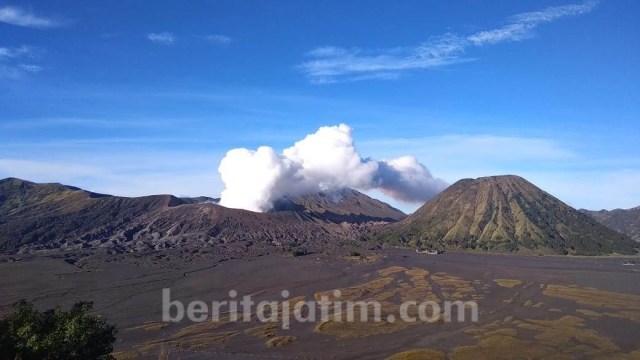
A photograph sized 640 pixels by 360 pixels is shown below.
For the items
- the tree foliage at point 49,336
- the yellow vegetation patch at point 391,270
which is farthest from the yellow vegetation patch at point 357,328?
the yellow vegetation patch at point 391,270

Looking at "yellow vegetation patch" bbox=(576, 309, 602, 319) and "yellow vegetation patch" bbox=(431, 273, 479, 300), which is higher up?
"yellow vegetation patch" bbox=(431, 273, 479, 300)

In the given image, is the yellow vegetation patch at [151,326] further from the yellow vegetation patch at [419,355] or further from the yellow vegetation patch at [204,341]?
the yellow vegetation patch at [419,355]

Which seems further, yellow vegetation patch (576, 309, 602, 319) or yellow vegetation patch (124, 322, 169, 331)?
yellow vegetation patch (576, 309, 602, 319)

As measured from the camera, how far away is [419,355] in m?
64.4

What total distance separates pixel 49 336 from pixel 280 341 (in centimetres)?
3894

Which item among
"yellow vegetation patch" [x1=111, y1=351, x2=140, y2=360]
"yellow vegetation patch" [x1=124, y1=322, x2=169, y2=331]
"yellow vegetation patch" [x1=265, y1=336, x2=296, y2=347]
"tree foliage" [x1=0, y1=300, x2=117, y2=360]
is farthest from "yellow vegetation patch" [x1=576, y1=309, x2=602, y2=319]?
"tree foliage" [x1=0, y1=300, x2=117, y2=360]

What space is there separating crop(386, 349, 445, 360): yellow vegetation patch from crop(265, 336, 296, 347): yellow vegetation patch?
49.5 ft

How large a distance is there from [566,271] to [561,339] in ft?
339

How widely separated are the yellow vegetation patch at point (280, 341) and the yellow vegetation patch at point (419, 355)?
15077 millimetres

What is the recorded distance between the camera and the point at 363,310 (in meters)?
92.4

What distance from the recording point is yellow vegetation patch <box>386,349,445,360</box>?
208ft

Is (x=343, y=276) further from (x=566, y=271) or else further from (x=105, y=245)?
(x=105, y=245)

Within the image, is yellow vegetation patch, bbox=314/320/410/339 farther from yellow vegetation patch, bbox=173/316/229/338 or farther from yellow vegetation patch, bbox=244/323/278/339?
yellow vegetation patch, bbox=173/316/229/338

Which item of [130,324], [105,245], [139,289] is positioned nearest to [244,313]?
[130,324]
